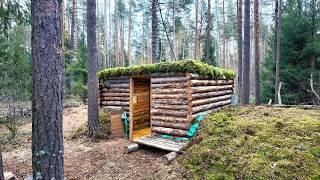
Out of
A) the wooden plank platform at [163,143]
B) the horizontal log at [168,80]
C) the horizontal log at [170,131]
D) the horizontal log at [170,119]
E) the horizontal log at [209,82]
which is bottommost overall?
the wooden plank platform at [163,143]

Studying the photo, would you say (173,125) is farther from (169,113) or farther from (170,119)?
(169,113)

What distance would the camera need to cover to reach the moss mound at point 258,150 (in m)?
4.55

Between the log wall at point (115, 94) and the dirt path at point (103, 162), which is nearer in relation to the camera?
the dirt path at point (103, 162)

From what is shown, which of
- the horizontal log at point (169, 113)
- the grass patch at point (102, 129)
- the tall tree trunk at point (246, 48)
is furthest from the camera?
the tall tree trunk at point (246, 48)

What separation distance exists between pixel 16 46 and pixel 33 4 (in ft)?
27.8

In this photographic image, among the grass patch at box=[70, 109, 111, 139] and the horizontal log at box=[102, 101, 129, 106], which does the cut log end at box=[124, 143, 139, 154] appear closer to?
the grass patch at box=[70, 109, 111, 139]

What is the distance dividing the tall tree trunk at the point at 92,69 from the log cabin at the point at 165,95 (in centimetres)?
99

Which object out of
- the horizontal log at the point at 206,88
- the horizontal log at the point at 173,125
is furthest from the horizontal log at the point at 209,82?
the horizontal log at the point at 173,125

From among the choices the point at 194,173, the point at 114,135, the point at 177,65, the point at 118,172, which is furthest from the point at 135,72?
the point at 194,173

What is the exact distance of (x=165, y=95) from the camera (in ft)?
25.1

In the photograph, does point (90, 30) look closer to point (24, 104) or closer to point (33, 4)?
point (33, 4)

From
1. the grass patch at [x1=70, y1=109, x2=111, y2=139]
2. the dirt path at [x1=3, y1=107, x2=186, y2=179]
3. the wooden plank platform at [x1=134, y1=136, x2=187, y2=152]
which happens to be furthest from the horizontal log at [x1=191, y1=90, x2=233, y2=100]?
the grass patch at [x1=70, y1=109, x2=111, y2=139]

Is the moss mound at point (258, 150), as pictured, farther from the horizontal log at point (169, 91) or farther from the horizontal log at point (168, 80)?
the horizontal log at point (168, 80)

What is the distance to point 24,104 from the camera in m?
13.7
